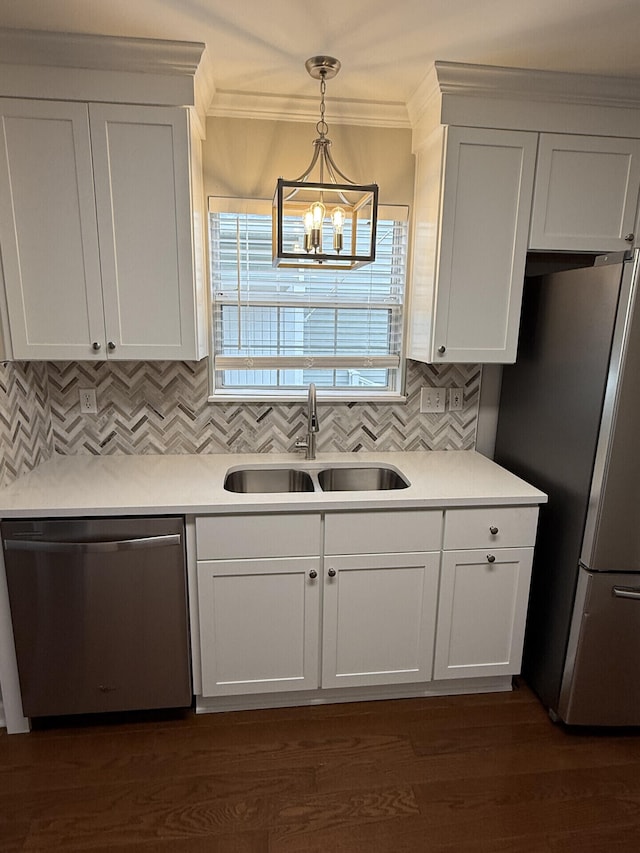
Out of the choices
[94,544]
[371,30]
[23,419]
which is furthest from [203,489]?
[371,30]

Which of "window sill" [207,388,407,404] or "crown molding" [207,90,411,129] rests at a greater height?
"crown molding" [207,90,411,129]

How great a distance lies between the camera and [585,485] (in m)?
1.75

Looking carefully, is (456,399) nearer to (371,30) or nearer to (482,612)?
(482,612)

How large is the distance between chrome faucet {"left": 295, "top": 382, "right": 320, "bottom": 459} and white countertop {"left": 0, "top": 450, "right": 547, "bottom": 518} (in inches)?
2.2

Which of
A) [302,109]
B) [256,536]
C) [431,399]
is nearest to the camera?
[256,536]

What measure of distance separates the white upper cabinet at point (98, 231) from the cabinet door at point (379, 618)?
110 centimetres

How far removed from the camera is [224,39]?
1.64m

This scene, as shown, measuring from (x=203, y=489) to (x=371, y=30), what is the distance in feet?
5.48

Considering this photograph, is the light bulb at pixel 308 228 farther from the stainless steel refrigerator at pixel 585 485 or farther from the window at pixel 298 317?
the stainless steel refrigerator at pixel 585 485

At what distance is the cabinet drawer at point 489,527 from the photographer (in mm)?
1882

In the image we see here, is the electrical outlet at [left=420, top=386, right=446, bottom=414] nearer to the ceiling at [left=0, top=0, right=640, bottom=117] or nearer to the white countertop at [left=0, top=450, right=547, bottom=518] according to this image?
the white countertop at [left=0, top=450, right=547, bottom=518]

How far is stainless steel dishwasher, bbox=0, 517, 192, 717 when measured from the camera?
1.71 meters

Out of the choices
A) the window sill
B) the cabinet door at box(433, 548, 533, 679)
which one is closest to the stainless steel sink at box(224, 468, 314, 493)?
the window sill

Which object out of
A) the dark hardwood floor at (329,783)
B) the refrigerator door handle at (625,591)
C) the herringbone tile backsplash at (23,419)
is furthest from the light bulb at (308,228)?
the dark hardwood floor at (329,783)
